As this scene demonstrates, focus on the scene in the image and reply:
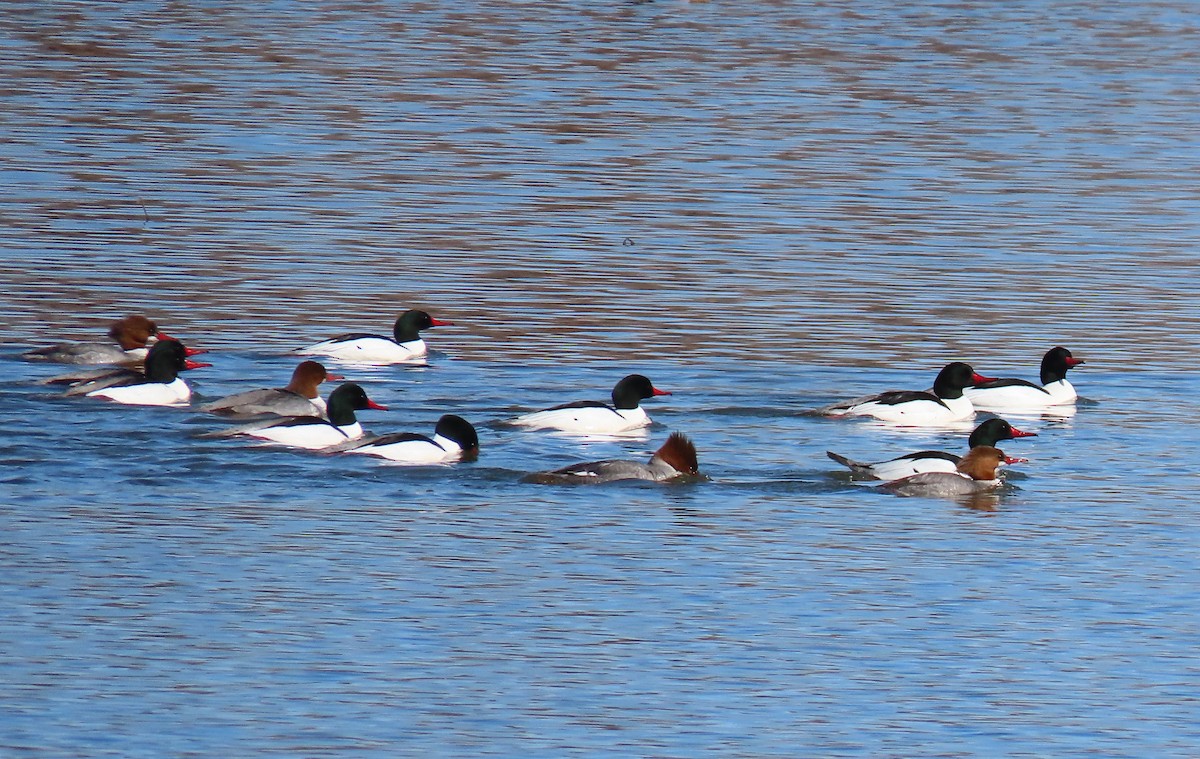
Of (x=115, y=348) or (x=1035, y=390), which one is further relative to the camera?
(x=115, y=348)

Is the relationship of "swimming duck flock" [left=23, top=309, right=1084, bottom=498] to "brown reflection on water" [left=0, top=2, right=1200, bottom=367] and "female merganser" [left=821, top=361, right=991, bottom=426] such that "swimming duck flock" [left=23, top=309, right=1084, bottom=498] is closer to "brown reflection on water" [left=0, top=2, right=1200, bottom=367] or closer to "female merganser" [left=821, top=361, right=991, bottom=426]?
"female merganser" [left=821, top=361, right=991, bottom=426]

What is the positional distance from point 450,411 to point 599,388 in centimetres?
119

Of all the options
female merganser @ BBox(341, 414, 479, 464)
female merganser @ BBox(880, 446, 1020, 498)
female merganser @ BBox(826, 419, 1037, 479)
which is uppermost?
female merganser @ BBox(341, 414, 479, 464)

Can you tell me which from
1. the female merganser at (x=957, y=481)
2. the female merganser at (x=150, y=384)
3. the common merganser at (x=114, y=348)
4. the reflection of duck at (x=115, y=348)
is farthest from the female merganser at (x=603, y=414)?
the common merganser at (x=114, y=348)

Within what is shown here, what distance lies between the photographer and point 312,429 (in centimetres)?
1472

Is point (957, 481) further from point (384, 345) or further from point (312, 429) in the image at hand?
point (384, 345)

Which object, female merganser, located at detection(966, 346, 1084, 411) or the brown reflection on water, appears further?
the brown reflection on water

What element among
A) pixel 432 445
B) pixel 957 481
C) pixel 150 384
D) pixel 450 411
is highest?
pixel 150 384

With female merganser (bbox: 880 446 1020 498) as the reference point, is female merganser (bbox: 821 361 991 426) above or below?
above

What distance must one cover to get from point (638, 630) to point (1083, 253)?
41.7 feet

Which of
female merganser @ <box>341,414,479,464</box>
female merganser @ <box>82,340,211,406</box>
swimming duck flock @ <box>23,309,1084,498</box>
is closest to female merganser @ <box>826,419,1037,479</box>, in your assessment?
swimming duck flock @ <box>23,309,1084,498</box>

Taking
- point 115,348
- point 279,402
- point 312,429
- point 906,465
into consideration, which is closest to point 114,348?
point 115,348

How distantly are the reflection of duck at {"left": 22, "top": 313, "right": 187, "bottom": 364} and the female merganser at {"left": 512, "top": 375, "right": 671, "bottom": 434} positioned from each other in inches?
114

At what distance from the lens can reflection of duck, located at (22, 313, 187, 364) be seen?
54.6ft
